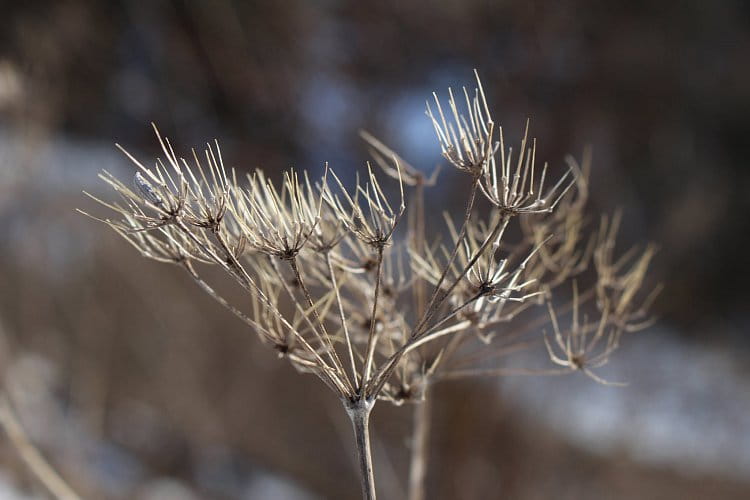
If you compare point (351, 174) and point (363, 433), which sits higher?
point (351, 174)

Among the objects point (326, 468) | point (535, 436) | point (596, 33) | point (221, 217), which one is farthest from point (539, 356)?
point (221, 217)

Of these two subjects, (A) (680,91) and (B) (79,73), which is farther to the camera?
(A) (680,91)

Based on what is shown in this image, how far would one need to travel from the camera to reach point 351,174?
2379 millimetres

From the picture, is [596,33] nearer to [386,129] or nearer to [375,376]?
[386,129]

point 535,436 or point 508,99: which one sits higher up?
point 508,99

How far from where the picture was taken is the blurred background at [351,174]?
207 centimetres

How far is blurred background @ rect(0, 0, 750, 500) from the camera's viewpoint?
2070 millimetres

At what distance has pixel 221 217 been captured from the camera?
1.47 ft

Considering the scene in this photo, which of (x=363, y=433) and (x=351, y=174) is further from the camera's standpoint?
(x=351, y=174)

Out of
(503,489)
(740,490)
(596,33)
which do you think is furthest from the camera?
(596,33)

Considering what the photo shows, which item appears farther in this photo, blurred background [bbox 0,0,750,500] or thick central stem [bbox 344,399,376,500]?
blurred background [bbox 0,0,750,500]

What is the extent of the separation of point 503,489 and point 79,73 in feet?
5.69

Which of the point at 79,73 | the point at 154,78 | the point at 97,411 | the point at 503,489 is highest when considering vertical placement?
the point at 154,78

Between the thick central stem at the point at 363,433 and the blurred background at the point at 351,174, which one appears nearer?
the thick central stem at the point at 363,433
